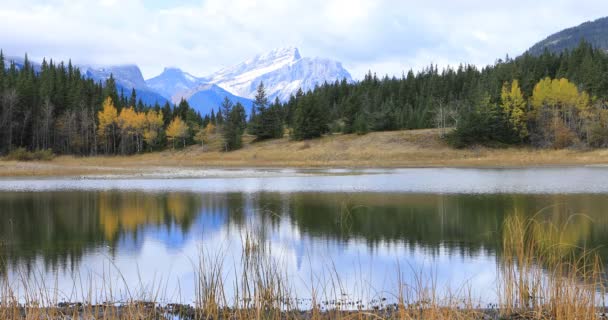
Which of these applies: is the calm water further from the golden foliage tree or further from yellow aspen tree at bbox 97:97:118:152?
yellow aspen tree at bbox 97:97:118:152

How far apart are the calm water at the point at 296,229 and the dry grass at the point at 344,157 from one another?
26.1 meters

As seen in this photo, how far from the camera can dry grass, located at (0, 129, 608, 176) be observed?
6188 centimetres

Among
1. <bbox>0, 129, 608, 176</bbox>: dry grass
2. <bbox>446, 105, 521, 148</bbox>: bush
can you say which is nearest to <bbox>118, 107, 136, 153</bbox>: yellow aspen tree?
<bbox>0, 129, 608, 176</bbox>: dry grass

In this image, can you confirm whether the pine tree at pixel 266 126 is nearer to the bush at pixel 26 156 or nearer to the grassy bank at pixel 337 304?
the bush at pixel 26 156

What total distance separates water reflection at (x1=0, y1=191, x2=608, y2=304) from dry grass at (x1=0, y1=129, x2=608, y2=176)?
33081mm

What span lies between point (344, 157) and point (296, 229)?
175ft

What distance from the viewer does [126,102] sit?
11844 centimetres

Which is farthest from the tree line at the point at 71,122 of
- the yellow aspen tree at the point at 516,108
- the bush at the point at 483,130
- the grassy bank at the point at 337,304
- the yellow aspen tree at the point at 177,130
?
the grassy bank at the point at 337,304

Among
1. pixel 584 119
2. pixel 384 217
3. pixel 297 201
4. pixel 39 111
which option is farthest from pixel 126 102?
pixel 384 217

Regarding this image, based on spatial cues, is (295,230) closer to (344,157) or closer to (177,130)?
(344,157)

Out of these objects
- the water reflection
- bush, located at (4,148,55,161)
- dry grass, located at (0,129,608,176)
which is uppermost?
bush, located at (4,148,55,161)

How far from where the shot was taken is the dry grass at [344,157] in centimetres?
6188

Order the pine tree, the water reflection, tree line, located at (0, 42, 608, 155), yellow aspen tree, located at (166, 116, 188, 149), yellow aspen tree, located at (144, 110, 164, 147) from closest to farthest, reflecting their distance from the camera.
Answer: the water reflection, tree line, located at (0, 42, 608, 155), the pine tree, yellow aspen tree, located at (166, 116, 188, 149), yellow aspen tree, located at (144, 110, 164, 147)

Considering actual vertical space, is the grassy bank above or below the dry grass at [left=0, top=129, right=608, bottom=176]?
below
